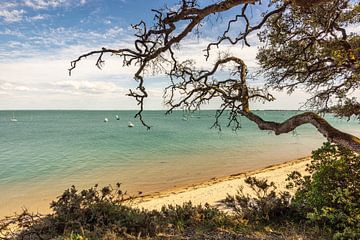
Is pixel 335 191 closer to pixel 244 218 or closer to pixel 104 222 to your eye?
pixel 244 218

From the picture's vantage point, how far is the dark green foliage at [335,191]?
16.5ft

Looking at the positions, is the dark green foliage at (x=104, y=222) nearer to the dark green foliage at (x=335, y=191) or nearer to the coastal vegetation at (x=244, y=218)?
the coastal vegetation at (x=244, y=218)

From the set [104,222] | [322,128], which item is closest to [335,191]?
[322,128]

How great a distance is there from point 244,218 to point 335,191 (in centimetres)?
194

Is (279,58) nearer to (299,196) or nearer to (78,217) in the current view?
(299,196)

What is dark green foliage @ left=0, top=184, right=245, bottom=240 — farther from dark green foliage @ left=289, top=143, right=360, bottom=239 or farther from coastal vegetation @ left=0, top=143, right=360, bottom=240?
dark green foliage @ left=289, top=143, right=360, bottom=239

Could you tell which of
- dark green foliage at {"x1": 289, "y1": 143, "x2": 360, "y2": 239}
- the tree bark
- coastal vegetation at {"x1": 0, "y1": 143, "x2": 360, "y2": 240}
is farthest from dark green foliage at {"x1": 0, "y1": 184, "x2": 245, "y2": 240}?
the tree bark

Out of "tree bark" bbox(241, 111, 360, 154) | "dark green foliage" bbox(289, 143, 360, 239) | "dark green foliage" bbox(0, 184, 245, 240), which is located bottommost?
"dark green foliage" bbox(0, 184, 245, 240)

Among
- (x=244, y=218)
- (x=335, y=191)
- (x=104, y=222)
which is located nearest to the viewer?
(x=335, y=191)

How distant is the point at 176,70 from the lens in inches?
245

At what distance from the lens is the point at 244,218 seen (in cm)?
632

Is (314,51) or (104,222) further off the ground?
(314,51)

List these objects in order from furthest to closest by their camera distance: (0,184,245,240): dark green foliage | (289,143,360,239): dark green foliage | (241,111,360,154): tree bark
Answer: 1. (0,184,245,240): dark green foliage
2. (289,143,360,239): dark green foliage
3. (241,111,360,154): tree bark

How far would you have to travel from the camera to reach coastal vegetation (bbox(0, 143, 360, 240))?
16.7 feet
